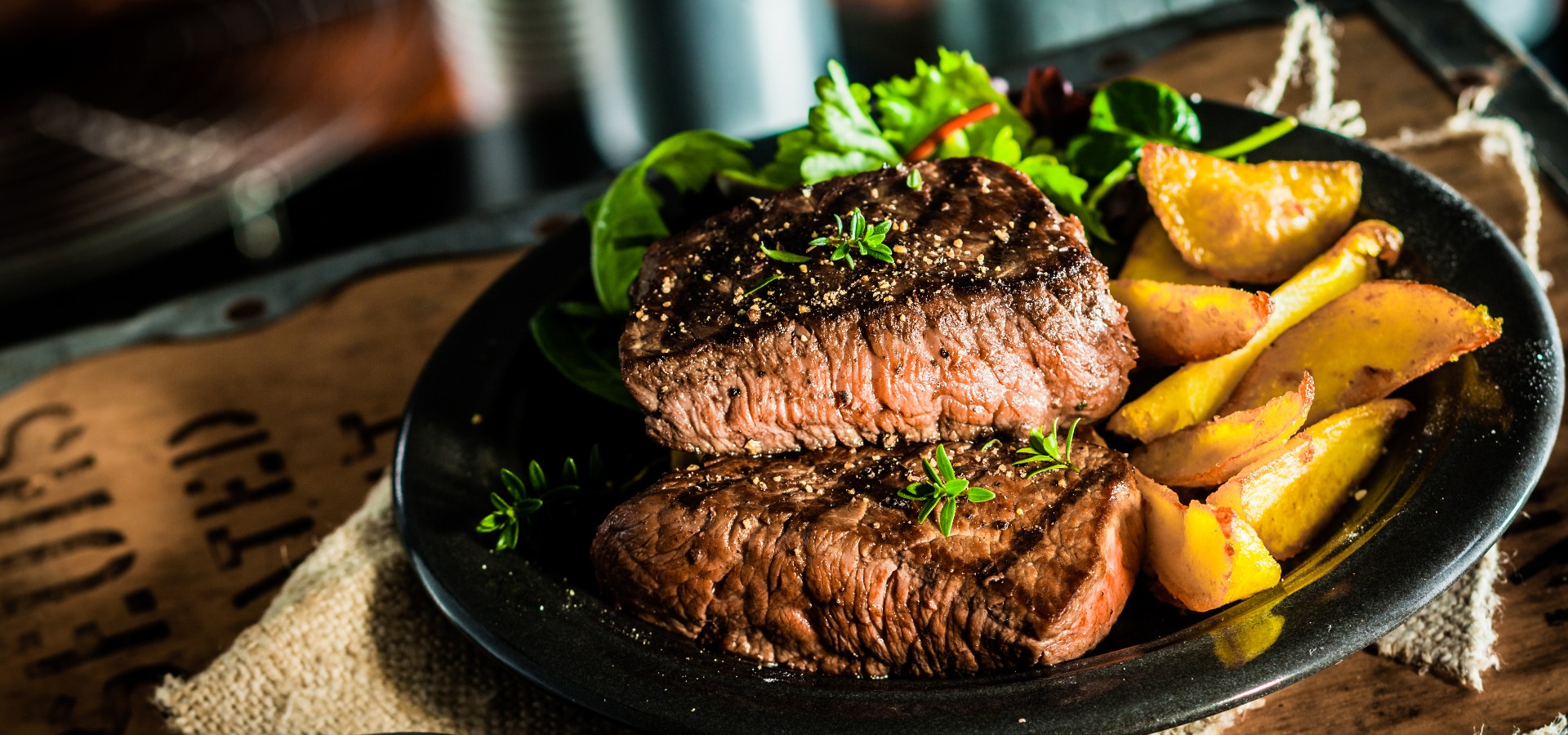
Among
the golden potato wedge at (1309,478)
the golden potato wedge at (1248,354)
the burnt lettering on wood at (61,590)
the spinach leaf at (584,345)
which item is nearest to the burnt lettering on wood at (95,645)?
the burnt lettering on wood at (61,590)

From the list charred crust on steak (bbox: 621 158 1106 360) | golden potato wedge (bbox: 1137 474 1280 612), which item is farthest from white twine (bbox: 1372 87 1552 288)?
golden potato wedge (bbox: 1137 474 1280 612)

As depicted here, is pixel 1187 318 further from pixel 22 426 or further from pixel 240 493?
pixel 22 426

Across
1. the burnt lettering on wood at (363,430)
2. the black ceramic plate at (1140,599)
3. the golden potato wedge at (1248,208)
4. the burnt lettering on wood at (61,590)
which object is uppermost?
the golden potato wedge at (1248,208)

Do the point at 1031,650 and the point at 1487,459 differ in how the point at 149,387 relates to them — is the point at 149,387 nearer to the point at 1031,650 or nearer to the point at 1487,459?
the point at 1031,650

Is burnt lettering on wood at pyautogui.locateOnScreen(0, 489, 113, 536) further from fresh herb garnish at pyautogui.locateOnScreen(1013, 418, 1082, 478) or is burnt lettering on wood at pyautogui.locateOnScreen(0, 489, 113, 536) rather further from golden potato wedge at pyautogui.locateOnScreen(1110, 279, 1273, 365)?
golden potato wedge at pyautogui.locateOnScreen(1110, 279, 1273, 365)

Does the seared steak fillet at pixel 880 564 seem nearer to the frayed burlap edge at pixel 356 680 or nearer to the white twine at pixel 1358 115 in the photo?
the frayed burlap edge at pixel 356 680

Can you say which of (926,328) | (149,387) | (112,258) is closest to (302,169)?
(112,258)
